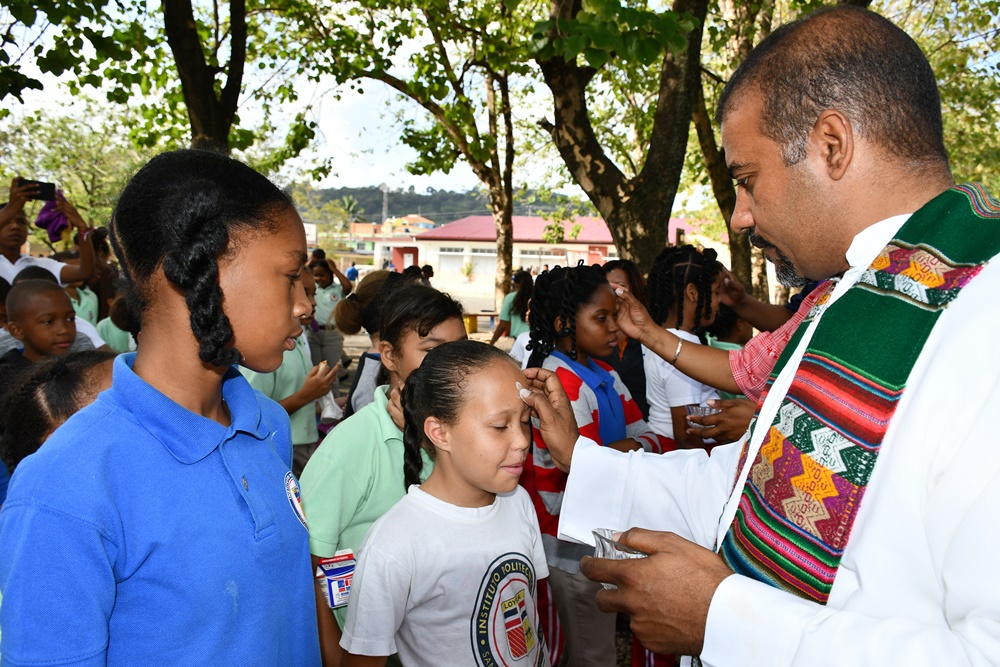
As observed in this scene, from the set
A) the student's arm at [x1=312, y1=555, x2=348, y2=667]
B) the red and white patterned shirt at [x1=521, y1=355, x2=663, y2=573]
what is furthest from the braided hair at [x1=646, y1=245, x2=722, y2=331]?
the student's arm at [x1=312, y1=555, x2=348, y2=667]

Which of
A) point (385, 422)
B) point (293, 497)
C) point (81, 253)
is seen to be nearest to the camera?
point (293, 497)

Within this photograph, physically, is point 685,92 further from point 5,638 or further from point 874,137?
point 5,638

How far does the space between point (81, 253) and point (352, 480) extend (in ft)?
16.2

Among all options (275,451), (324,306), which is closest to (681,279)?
(275,451)

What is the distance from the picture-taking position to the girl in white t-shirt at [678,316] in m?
3.95

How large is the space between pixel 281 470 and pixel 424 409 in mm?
716

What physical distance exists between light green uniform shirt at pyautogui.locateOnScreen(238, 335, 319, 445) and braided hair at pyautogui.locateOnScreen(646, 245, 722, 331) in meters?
2.35

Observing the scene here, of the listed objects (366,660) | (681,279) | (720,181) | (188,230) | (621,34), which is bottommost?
(366,660)

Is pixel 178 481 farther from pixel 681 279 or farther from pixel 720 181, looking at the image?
pixel 720 181

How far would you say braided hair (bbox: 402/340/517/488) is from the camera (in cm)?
235

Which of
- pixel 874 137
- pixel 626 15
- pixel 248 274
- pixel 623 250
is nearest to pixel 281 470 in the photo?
pixel 248 274

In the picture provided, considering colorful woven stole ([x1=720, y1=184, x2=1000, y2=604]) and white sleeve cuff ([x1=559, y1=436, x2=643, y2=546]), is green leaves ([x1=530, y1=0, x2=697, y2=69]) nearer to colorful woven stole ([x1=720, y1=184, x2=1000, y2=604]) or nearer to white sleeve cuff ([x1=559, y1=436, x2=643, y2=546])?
white sleeve cuff ([x1=559, y1=436, x2=643, y2=546])

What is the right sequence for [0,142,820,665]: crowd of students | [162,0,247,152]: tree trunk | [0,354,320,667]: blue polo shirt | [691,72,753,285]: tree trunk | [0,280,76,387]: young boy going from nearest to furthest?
[0,354,320,667]: blue polo shirt, [0,142,820,665]: crowd of students, [0,280,76,387]: young boy, [162,0,247,152]: tree trunk, [691,72,753,285]: tree trunk

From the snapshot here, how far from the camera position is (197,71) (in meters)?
6.38
